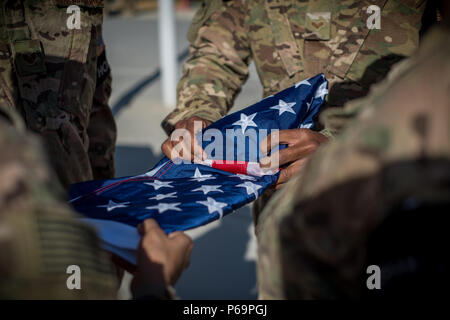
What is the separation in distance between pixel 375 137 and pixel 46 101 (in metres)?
1.31

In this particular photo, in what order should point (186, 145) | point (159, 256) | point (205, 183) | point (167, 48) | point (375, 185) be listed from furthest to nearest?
point (167, 48)
point (186, 145)
point (205, 183)
point (159, 256)
point (375, 185)

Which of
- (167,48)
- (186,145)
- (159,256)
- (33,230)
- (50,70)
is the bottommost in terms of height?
(159,256)

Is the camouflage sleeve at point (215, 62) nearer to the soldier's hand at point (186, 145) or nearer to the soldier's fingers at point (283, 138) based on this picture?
the soldier's hand at point (186, 145)

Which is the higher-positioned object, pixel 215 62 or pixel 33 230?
pixel 215 62

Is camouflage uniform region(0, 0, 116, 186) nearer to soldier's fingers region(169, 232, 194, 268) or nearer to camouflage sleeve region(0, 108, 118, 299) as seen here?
soldier's fingers region(169, 232, 194, 268)

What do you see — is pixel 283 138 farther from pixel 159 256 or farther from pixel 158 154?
pixel 158 154

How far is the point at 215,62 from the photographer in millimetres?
1734

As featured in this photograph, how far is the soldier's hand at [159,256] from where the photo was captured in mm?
864

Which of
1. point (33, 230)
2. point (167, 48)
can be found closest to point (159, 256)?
point (33, 230)

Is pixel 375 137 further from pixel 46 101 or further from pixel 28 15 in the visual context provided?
pixel 28 15

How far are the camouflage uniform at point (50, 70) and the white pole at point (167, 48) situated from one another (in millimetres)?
3151

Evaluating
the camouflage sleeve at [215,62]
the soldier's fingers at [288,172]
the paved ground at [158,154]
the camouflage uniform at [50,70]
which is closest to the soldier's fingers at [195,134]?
the camouflage sleeve at [215,62]

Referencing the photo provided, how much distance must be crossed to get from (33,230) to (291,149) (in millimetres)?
882
